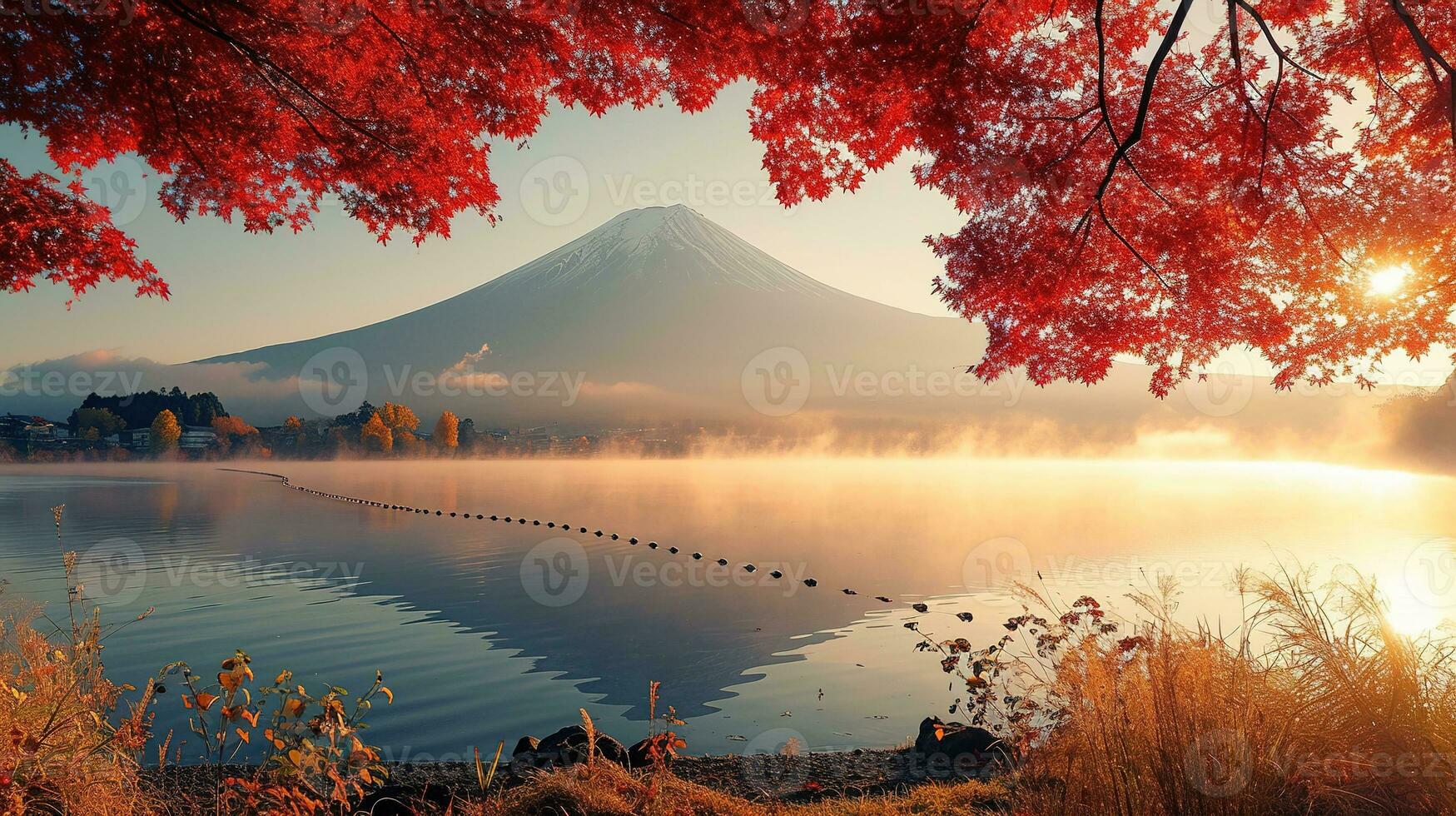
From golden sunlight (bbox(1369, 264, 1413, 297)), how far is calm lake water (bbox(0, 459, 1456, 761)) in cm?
410

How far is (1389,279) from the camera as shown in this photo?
23.2 ft

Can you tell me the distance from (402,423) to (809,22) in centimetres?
8641

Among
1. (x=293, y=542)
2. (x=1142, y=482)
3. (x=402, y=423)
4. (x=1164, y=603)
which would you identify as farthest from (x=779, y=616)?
(x=402, y=423)

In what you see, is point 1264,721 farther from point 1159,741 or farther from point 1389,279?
point 1389,279

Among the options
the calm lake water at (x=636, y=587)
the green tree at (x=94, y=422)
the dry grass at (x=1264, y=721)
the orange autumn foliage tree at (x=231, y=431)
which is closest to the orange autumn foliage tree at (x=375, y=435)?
the orange autumn foliage tree at (x=231, y=431)

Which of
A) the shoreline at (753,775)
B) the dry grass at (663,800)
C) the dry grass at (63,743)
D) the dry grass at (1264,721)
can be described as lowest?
the shoreline at (753,775)

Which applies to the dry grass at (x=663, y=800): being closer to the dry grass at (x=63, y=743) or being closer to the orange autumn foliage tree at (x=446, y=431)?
the dry grass at (x=63, y=743)

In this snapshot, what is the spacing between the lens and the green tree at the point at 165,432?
76.8 metres

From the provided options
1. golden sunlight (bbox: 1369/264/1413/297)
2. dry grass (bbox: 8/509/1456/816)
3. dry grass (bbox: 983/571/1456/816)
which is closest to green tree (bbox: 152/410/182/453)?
dry grass (bbox: 8/509/1456/816)

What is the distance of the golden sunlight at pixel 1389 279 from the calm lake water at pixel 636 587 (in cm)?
410

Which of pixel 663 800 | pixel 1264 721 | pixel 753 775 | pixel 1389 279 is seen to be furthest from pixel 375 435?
pixel 1264 721

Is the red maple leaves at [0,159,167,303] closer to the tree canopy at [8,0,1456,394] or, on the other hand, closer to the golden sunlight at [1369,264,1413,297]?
the tree canopy at [8,0,1456,394]

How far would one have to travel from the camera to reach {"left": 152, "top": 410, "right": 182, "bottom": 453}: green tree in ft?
252

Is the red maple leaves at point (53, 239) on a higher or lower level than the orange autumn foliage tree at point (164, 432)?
higher
